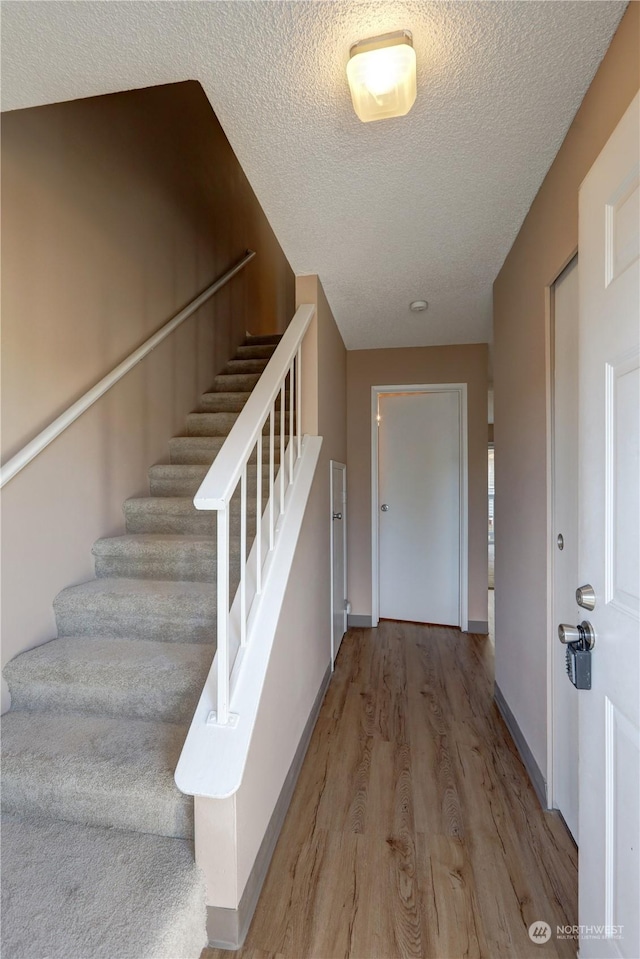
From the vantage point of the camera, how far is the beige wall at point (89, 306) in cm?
162

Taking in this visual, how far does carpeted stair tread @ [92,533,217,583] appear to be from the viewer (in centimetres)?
194

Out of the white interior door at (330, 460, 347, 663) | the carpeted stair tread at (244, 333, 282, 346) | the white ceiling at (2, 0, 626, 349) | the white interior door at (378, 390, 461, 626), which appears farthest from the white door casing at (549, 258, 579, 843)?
the carpeted stair tread at (244, 333, 282, 346)

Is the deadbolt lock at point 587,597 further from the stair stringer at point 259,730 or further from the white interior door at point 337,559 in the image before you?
the white interior door at point 337,559

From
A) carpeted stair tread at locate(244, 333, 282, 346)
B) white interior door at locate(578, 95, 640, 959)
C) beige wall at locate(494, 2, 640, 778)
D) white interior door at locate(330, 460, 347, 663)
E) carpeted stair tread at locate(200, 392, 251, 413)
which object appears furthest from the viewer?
carpeted stair tread at locate(244, 333, 282, 346)

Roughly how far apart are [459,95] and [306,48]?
1.49 feet

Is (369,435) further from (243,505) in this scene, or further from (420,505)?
(243,505)

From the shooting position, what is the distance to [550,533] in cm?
159

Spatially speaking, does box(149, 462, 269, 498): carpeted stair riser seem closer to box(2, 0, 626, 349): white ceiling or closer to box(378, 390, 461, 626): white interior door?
box(2, 0, 626, 349): white ceiling

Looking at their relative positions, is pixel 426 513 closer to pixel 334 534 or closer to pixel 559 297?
pixel 334 534

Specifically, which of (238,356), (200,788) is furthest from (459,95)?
(238,356)

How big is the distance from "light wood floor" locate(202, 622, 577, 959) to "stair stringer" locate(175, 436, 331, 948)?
14cm

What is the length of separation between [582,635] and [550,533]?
2.34ft

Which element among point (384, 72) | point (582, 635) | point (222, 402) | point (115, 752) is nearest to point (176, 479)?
point (222, 402)

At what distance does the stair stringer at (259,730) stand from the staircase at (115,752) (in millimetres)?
102
